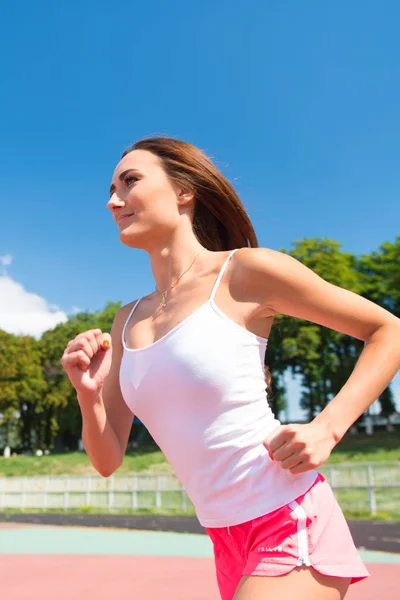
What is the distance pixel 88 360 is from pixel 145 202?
1.93 ft

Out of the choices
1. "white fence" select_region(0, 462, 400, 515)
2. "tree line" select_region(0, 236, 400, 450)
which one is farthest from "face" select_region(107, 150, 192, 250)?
"tree line" select_region(0, 236, 400, 450)

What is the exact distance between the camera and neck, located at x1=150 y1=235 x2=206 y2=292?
2123mm

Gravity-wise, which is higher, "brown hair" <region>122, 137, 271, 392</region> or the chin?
"brown hair" <region>122, 137, 271, 392</region>

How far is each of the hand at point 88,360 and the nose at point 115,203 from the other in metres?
0.48

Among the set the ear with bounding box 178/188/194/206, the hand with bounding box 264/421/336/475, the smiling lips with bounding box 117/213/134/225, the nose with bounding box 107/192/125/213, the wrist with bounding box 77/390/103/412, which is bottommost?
the hand with bounding box 264/421/336/475

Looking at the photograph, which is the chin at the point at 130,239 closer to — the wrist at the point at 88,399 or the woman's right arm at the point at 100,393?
the woman's right arm at the point at 100,393

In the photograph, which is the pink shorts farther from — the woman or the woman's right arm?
the woman's right arm

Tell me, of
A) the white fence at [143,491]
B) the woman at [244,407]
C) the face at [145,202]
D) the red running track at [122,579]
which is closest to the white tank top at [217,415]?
the woman at [244,407]

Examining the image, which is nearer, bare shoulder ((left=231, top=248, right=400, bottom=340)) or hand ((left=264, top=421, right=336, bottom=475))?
hand ((left=264, top=421, right=336, bottom=475))

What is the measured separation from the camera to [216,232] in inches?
91.8

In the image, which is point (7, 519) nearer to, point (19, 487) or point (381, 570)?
point (19, 487)

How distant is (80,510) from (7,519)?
2.53 m

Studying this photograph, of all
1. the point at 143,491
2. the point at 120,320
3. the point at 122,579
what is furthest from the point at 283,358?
the point at 120,320

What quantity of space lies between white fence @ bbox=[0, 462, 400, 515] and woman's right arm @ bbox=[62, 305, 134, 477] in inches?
553
